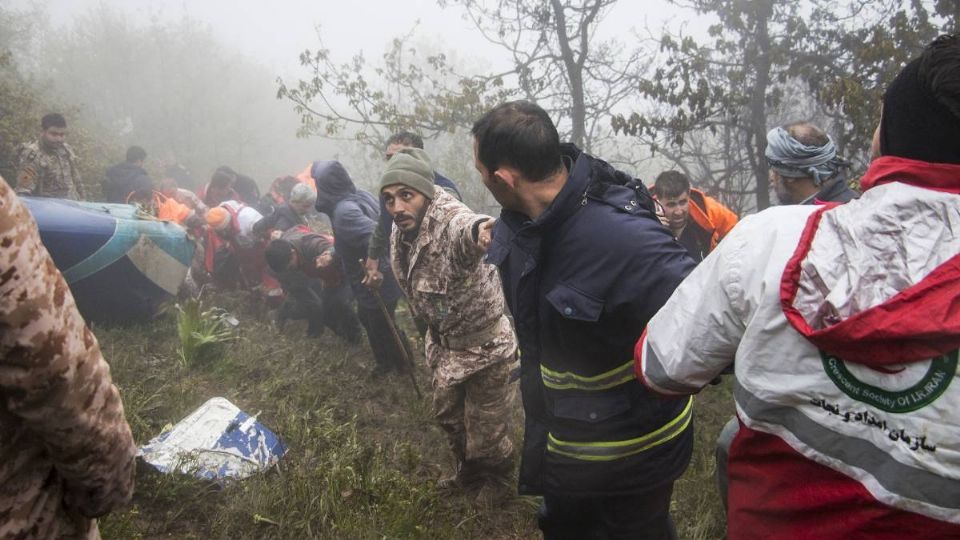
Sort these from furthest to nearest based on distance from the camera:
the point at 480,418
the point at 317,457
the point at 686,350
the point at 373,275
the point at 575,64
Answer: the point at 575,64, the point at 373,275, the point at 317,457, the point at 480,418, the point at 686,350

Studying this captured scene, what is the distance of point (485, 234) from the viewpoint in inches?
107

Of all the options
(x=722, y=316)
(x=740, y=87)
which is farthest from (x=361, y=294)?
(x=740, y=87)

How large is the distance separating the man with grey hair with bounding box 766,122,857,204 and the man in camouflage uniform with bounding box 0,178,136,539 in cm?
339

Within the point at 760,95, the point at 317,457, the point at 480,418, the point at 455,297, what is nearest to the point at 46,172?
the point at 317,457

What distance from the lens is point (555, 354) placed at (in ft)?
6.57

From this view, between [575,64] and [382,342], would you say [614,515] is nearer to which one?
[382,342]

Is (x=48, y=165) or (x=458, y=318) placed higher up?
(x=48, y=165)

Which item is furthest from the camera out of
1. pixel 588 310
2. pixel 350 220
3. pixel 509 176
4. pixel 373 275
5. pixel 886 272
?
pixel 350 220

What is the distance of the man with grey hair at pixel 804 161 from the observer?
3.21 m

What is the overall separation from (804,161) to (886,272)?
268cm

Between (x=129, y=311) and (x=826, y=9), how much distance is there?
8934 millimetres

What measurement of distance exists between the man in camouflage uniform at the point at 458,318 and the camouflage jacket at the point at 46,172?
6184 millimetres

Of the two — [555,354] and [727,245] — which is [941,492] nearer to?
[727,245]

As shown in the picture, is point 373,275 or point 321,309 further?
point 321,309
